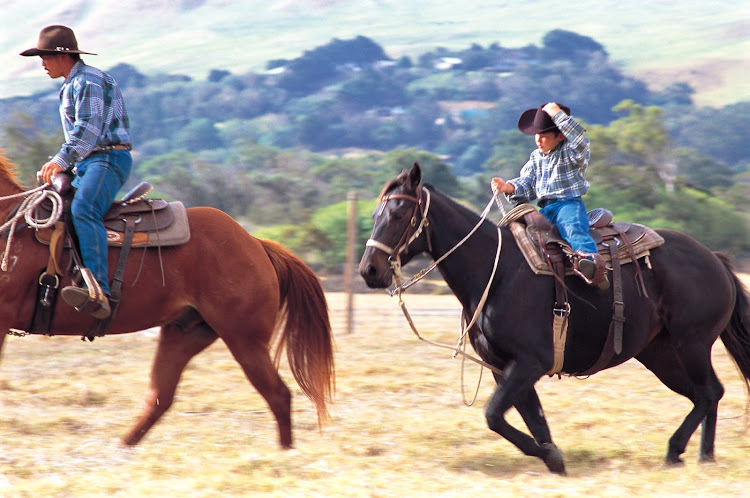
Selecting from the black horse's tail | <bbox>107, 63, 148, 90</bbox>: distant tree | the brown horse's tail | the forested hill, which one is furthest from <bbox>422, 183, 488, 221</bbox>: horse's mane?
<bbox>107, 63, 148, 90</bbox>: distant tree

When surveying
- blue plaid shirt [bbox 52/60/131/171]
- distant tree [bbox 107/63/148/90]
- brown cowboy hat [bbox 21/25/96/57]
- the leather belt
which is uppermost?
brown cowboy hat [bbox 21/25/96/57]

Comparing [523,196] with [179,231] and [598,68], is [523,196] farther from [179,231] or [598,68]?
[598,68]

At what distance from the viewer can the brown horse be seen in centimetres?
529

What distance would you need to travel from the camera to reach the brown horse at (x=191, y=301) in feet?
17.3

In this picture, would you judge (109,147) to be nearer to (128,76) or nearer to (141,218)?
(141,218)

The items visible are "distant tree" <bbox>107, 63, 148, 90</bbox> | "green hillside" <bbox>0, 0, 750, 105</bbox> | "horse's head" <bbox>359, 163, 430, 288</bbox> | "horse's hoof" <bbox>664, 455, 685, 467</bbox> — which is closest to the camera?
"horse's head" <bbox>359, 163, 430, 288</bbox>

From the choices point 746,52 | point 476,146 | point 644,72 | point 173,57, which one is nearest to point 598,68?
point 644,72

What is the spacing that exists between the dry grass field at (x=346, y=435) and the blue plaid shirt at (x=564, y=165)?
1.65m

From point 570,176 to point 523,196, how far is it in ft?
1.34

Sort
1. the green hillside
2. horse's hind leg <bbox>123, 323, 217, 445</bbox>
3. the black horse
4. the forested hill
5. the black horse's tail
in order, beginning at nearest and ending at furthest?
the black horse → horse's hind leg <bbox>123, 323, 217, 445</bbox> → the black horse's tail → the forested hill → the green hillside

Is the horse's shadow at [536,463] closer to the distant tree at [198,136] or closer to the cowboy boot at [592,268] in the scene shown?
the cowboy boot at [592,268]

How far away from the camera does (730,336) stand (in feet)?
19.6

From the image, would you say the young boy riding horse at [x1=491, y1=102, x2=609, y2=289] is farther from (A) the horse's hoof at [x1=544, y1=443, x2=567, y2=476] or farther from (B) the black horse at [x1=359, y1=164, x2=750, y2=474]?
(A) the horse's hoof at [x1=544, y1=443, x2=567, y2=476]

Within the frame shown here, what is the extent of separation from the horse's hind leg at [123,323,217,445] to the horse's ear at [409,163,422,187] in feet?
5.65
